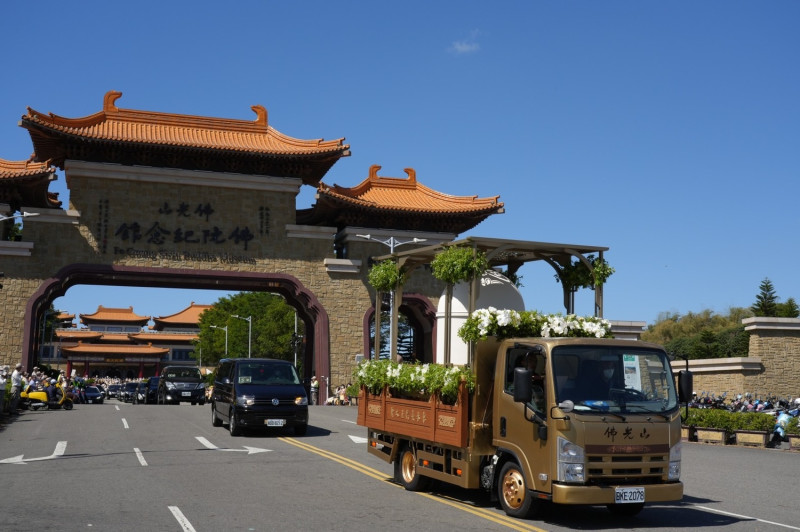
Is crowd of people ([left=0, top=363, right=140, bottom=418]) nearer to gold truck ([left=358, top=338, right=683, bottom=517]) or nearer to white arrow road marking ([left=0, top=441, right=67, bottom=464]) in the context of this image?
white arrow road marking ([left=0, top=441, right=67, bottom=464])

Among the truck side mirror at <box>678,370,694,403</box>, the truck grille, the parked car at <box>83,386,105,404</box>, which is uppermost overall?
the truck side mirror at <box>678,370,694,403</box>

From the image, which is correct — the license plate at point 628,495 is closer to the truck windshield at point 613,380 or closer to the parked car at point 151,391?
the truck windshield at point 613,380

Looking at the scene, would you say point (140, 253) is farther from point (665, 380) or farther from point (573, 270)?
point (665, 380)

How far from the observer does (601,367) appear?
9578 mm

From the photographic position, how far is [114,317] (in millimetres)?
109062

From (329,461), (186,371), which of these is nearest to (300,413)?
(329,461)

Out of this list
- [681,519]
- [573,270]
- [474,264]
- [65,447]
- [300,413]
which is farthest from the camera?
[300,413]

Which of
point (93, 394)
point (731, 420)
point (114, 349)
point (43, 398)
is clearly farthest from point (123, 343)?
point (731, 420)

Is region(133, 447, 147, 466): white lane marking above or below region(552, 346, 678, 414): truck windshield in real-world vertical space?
below

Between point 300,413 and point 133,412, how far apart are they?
37.1 ft

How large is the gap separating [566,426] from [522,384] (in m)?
0.65

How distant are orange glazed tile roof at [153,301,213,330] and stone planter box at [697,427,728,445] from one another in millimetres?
94596

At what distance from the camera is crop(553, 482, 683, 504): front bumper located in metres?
8.85

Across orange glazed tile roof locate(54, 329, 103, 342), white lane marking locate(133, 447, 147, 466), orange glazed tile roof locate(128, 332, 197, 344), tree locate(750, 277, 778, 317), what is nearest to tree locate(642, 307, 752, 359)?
tree locate(750, 277, 778, 317)
